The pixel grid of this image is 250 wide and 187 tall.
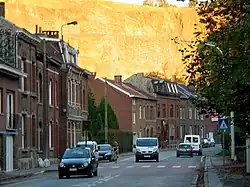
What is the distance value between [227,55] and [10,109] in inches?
1027

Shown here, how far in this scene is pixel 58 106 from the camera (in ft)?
204

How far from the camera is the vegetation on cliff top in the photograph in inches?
717

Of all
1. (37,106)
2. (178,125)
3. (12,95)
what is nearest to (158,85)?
(178,125)

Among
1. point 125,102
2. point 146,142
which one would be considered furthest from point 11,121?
point 125,102

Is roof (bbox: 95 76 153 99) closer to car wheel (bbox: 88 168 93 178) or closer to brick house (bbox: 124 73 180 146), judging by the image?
brick house (bbox: 124 73 180 146)

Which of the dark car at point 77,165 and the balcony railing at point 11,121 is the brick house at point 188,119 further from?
the dark car at point 77,165

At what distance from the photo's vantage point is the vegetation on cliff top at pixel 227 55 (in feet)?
59.8

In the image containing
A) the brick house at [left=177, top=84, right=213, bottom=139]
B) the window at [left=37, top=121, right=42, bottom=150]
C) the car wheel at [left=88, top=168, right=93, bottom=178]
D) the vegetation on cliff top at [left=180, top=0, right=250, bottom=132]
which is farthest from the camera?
the brick house at [left=177, top=84, right=213, bottom=139]

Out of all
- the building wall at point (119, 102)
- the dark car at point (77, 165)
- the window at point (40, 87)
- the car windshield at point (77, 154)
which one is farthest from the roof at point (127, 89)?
the dark car at point (77, 165)

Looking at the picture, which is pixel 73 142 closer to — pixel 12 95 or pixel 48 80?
pixel 48 80

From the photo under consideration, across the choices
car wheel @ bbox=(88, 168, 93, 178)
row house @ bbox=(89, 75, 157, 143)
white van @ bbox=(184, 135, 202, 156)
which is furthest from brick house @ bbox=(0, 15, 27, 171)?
row house @ bbox=(89, 75, 157, 143)

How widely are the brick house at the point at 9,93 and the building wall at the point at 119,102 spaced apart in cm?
5140

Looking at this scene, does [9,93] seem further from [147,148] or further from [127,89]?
[127,89]

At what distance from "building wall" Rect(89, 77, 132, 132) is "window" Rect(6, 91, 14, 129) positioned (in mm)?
52426
